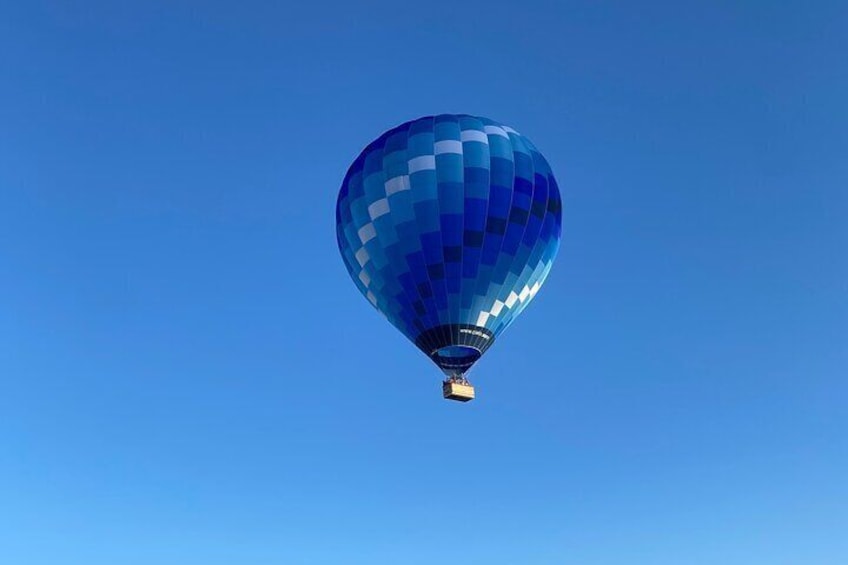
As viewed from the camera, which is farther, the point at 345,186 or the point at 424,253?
the point at 345,186

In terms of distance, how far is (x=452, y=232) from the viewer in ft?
108

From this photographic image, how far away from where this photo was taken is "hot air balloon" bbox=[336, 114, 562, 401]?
32.9m

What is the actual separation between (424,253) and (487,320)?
13.4ft

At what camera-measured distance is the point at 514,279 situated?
34188 mm

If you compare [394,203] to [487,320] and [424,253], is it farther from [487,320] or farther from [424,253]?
[487,320]

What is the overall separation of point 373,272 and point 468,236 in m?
4.99

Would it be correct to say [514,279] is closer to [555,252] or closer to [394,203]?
[555,252]

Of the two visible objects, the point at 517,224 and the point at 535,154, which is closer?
the point at 517,224

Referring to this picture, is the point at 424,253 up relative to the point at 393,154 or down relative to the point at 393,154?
down

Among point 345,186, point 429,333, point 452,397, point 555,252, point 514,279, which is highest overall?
point 345,186

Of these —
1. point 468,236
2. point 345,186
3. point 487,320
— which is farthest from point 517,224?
point 345,186

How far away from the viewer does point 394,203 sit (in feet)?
111

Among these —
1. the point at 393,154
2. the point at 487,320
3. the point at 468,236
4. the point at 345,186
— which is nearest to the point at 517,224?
the point at 468,236

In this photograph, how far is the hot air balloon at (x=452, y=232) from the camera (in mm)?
32875
